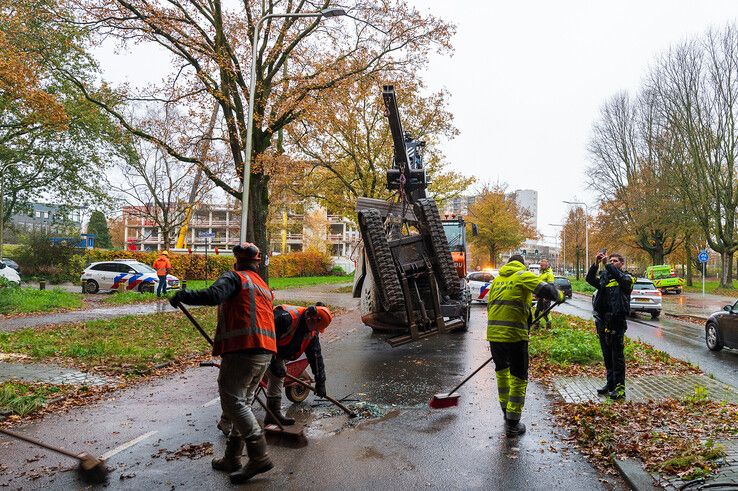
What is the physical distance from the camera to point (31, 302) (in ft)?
57.5

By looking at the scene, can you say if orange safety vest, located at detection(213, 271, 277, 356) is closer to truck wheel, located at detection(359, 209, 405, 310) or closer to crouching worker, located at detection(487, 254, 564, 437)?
crouching worker, located at detection(487, 254, 564, 437)

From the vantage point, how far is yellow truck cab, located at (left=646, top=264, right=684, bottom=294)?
37812 millimetres

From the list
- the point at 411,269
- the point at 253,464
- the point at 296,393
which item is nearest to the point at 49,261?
the point at 411,269

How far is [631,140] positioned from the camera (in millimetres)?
44750

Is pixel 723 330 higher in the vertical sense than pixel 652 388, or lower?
higher

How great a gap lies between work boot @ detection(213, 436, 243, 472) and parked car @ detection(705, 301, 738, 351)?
36.8 ft

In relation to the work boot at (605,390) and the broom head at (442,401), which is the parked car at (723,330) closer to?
the work boot at (605,390)

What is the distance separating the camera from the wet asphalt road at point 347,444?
14.3ft

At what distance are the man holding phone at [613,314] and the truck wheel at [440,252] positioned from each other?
210 cm

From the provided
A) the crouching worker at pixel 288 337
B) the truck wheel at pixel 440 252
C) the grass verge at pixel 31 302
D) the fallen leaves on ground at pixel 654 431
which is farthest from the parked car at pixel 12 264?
the fallen leaves on ground at pixel 654 431

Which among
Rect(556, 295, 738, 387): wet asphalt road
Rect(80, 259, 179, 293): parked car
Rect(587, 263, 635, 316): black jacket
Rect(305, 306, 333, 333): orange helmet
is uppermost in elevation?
Rect(587, 263, 635, 316): black jacket

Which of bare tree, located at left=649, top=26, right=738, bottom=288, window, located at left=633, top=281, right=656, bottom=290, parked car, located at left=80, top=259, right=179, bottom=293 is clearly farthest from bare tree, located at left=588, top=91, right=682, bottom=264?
parked car, located at left=80, top=259, right=179, bottom=293

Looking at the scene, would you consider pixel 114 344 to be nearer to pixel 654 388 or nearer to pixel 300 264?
pixel 654 388

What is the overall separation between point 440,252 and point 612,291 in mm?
2573
